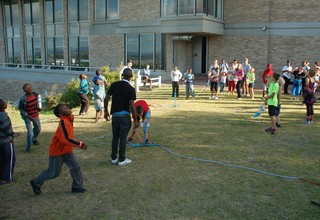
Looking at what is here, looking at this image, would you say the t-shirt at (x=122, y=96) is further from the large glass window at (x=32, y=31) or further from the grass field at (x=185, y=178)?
the large glass window at (x=32, y=31)

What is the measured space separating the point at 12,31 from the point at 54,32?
267 inches

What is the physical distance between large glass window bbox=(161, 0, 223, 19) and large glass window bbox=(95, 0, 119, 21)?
194 inches

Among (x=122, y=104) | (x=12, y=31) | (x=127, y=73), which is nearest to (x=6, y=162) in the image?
(x=122, y=104)

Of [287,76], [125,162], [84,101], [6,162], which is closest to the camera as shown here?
[6,162]

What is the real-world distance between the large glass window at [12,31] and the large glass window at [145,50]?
14789mm

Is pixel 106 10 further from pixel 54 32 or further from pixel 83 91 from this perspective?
pixel 83 91

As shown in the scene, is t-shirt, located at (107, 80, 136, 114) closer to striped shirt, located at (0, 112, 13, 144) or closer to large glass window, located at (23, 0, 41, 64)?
striped shirt, located at (0, 112, 13, 144)

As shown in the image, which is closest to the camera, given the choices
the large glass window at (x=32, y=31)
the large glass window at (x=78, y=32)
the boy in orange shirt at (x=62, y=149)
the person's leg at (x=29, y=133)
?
the boy in orange shirt at (x=62, y=149)

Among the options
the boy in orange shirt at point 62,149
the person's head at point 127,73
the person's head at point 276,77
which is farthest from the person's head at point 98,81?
the boy in orange shirt at point 62,149

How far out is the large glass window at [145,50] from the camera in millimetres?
26625

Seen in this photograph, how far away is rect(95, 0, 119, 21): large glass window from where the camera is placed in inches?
1134

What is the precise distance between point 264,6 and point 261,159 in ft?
64.1

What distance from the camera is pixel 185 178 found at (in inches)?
261

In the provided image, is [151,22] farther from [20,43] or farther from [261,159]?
[261,159]
